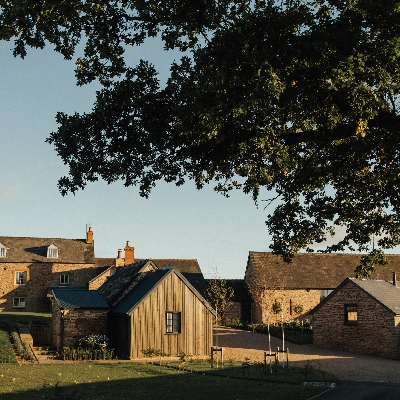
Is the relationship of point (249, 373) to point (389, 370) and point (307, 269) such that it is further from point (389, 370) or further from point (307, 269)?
point (307, 269)

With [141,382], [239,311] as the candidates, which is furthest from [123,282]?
[239,311]

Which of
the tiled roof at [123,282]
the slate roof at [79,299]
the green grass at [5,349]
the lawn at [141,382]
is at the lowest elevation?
the lawn at [141,382]

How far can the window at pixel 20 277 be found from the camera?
60.1 m

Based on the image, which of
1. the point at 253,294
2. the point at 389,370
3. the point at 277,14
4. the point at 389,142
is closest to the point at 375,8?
the point at 277,14

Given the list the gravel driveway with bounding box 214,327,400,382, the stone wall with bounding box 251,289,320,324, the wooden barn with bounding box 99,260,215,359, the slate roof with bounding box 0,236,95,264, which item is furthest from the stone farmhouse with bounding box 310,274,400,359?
the slate roof with bounding box 0,236,95,264

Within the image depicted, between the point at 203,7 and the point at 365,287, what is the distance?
28024 mm

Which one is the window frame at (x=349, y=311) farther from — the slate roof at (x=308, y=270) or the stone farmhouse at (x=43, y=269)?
the stone farmhouse at (x=43, y=269)

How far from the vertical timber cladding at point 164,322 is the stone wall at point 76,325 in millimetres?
2780

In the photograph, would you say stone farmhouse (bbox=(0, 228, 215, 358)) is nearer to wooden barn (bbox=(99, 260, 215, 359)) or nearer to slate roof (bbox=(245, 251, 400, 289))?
wooden barn (bbox=(99, 260, 215, 359))

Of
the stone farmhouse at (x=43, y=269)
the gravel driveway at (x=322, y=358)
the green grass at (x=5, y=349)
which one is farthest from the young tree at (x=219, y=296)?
the green grass at (x=5, y=349)

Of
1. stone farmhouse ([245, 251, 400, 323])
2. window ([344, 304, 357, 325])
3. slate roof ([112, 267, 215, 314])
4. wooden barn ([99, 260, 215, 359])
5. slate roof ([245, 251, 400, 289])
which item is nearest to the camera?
wooden barn ([99, 260, 215, 359])

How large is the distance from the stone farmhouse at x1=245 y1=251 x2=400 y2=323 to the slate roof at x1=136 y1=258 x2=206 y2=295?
5573 millimetres

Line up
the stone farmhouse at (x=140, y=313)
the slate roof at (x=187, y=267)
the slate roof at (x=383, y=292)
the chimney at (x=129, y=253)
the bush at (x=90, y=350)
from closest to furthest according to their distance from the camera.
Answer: the bush at (x=90, y=350) < the stone farmhouse at (x=140, y=313) < the slate roof at (x=383, y=292) < the chimney at (x=129, y=253) < the slate roof at (x=187, y=267)

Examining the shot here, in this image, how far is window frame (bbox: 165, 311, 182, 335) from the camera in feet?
109
